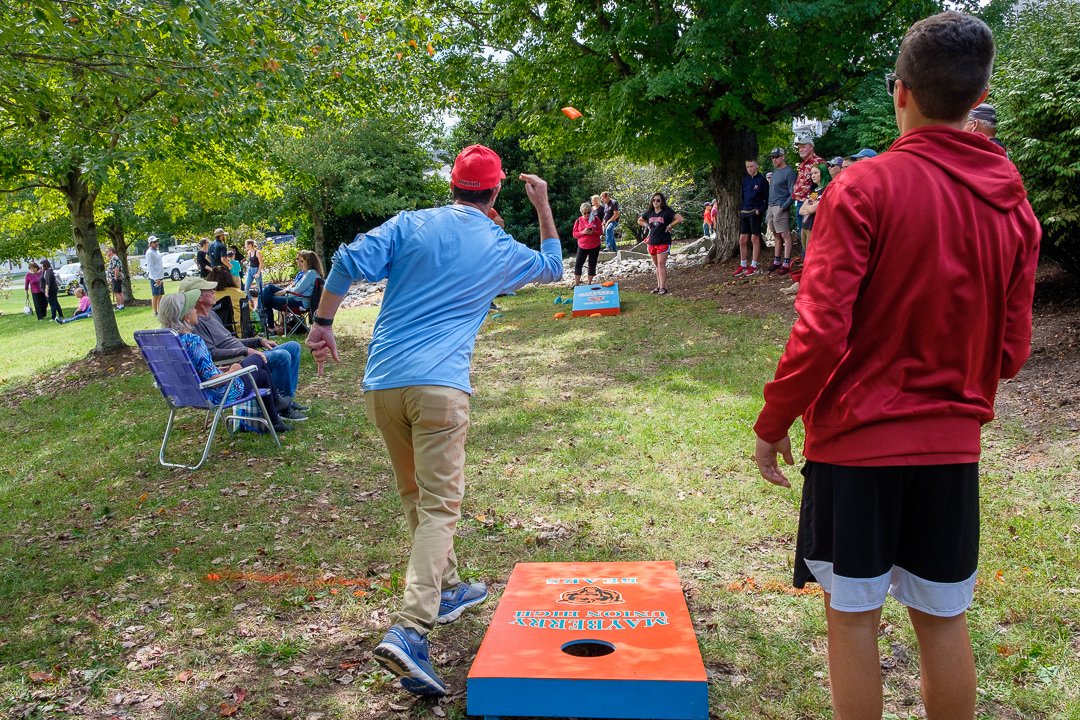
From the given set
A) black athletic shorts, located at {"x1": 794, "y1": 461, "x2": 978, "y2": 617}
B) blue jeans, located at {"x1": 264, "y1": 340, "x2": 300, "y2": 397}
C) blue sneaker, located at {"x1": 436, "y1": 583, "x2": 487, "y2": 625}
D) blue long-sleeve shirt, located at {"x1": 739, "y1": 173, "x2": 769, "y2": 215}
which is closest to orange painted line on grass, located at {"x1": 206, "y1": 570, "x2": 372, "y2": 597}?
blue sneaker, located at {"x1": 436, "y1": 583, "x2": 487, "y2": 625}

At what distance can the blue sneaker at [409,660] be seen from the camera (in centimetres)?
313

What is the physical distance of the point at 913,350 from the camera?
2.17 m

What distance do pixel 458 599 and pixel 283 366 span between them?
465 cm

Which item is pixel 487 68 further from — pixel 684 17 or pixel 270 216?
pixel 270 216

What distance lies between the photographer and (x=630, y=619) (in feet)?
11.2

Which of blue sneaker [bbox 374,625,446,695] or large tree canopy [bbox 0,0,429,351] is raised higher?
large tree canopy [bbox 0,0,429,351]

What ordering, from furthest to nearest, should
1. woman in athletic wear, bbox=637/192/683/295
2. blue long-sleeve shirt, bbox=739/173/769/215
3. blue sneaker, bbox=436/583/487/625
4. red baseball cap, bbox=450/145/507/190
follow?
woman in athletic wear, bbox=637/192/683/295 < blue long-sleeve shirt, bbox=739/173/769/215 < blue sneaker, bbox=436/583/487/625 < red baseball cap, bbox=450/145/507/190

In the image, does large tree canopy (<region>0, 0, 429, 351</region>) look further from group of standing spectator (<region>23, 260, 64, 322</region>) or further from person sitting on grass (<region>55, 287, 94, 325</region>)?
Answer: group of standing spectator (<region>23, 260, 64, 322</region>)

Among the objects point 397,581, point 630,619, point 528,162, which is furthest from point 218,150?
point 528,162

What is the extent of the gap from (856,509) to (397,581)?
9.54ft

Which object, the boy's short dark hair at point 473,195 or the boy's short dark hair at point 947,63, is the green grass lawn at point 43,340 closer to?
the boy's short dark hair at point 473,195

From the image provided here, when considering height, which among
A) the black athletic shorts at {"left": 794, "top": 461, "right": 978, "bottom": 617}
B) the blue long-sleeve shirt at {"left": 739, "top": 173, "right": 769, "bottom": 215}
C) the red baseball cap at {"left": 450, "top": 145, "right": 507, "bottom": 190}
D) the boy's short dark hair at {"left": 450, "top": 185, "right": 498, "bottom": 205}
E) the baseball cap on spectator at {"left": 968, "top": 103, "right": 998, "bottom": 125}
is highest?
the baseball cap on spectator at {"left": 968, "top": 103, "right": 998, "bottom": 125}

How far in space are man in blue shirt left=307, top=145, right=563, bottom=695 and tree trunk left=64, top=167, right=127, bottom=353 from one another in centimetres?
1044

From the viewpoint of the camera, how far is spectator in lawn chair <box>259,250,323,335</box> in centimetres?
1280
